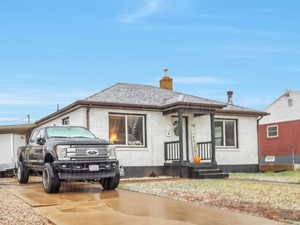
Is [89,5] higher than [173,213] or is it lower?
higher

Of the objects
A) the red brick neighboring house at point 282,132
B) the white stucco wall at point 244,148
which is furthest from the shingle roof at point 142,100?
the red brick neighboring house at point 282,132

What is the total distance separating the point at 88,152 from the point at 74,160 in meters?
0.44

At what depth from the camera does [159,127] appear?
1773cm

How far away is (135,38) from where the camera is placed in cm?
2072

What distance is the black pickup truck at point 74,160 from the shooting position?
34.7ft

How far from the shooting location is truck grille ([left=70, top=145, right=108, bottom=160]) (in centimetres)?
1073

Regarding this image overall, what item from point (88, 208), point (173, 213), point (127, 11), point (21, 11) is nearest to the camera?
point (173, 213)

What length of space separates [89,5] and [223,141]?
920 centimetres

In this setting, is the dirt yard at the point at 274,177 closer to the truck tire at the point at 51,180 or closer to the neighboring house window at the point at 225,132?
the neighboring house window at the point at 225,132

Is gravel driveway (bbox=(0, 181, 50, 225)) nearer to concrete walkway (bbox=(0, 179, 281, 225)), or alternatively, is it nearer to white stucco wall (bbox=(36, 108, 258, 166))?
concrete walkway (bbox=(0, 179, 281, 225))

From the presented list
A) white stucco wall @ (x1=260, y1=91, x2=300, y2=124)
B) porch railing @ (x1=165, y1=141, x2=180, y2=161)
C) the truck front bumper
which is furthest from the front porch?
white stucco wall @ (x1=260, y1=91, x2=300, y2=124)

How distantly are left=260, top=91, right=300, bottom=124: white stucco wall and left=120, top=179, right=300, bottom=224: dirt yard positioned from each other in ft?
52.6

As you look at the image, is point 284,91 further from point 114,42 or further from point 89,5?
point 89,5

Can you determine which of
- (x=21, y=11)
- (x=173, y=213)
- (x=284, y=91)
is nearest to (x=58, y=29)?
(x=21, y=11)
